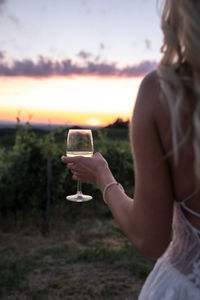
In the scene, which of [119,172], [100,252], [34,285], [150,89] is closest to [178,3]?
[150,89]

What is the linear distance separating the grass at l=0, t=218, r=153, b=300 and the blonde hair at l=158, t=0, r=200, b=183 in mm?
4232

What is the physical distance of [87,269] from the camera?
557cm

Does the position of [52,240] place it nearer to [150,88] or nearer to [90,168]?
[90,168]

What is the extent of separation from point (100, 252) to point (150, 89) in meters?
5.47

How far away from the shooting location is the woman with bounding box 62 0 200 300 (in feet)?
3.42

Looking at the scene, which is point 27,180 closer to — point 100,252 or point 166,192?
point 100,252

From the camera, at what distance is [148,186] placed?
119cm

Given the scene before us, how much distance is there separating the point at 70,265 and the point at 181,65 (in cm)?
530

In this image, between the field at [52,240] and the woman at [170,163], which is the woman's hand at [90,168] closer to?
the woman at [170,163]

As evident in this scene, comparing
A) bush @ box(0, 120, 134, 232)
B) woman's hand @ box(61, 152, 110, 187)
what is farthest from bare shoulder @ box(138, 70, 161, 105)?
bush @ box(0, 120, 134, 232)

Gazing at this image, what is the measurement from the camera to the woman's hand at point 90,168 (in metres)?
1.72

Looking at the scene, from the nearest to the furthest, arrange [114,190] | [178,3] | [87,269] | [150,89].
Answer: [178,3], [150,89], [114,190], [87,269]


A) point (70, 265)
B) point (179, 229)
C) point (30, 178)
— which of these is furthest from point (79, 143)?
point (30, 178)

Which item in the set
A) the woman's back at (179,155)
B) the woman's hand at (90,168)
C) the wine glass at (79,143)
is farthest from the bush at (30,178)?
the woman's back at (179,155)
